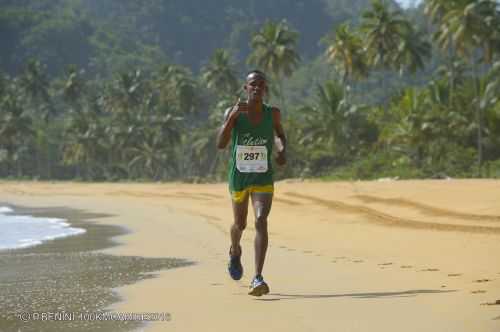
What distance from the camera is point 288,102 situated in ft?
381

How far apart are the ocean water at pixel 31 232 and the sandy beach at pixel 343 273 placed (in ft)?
4.22

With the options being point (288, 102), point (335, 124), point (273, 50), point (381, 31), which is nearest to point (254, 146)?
point (335, 124)

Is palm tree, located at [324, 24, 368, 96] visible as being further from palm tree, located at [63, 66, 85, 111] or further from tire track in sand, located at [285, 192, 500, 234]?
palm tree, located at [63, 66, 85, 111]

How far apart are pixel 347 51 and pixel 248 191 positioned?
144 feet

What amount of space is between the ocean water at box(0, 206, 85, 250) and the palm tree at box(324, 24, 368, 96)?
33.6 m

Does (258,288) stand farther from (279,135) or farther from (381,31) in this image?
(381,31)

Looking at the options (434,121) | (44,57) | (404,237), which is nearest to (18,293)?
(404,237)

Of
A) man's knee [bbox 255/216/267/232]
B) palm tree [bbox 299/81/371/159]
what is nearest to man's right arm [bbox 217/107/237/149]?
man's knee [bbox 255/216/267/232]

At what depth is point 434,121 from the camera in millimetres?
36531

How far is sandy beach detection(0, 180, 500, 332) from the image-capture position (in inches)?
175

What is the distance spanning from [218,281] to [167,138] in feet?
202

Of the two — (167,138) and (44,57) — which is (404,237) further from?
(44,57)

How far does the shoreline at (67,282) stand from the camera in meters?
4.66

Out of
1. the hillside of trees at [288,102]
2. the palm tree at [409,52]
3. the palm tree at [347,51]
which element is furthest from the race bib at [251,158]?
the palm tree at [409,52]
